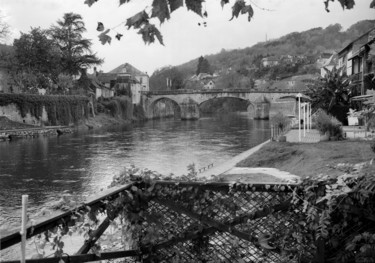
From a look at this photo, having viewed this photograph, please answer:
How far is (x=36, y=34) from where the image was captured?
54.8 m

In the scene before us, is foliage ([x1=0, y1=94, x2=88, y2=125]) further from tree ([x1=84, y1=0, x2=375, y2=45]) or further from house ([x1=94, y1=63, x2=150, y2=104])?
tree ([x1=84, y1=0, x2=375, y2=45])

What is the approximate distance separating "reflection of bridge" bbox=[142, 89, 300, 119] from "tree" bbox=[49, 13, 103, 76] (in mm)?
26257

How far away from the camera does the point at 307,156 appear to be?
62.0ft

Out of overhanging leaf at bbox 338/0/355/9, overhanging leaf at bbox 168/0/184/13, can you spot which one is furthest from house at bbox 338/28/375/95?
overhanging leaf at bbox 168/0/184/13

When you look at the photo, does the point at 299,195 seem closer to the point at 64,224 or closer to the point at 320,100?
the point at 64,224

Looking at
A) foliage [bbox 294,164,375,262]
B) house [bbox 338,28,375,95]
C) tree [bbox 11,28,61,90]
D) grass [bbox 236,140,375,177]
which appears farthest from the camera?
tree [bbox 11,28,61,90]

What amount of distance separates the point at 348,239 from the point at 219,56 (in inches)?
7143

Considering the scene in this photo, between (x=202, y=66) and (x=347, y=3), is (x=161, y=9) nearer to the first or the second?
(x=347, y=3)

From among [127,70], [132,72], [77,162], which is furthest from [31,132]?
[132,72]

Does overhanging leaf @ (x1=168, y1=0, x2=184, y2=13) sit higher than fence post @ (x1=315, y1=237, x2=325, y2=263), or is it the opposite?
overhanging leaf @ (x1=168, y1=0, x2=184, y2=13)

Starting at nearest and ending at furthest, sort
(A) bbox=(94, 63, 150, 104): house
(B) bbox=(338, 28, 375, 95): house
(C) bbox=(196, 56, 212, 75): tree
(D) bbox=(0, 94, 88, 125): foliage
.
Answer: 1. (B) bbox=(338, 28, 375, 95): house
2. (D) bbox=(0, 94, 88, 125): foliage
3. (A) bbox=(94, 63, 150, 104): house
4. (C) bbox=(196, 56, 212, 75): tree

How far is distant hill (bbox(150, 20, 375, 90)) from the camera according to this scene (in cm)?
12662

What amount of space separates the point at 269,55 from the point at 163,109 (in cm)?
6785

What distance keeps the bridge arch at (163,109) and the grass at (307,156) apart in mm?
65336
